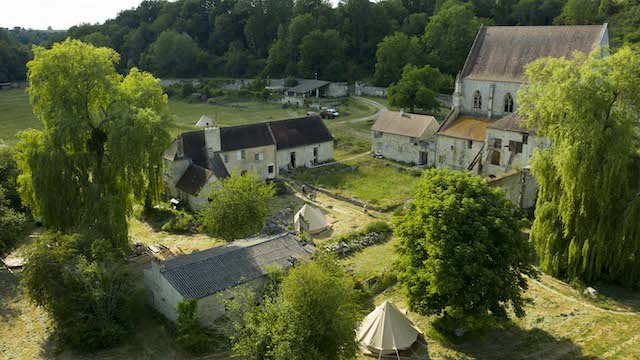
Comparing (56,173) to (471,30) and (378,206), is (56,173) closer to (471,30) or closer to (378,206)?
(378,206)

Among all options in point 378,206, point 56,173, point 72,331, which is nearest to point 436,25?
point 378,206

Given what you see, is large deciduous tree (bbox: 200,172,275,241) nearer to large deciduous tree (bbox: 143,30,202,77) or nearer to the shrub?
the shrub

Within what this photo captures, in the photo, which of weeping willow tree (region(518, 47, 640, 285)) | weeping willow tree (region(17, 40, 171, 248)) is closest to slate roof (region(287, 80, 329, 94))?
weeping willow tree (region(17, 40, 171, 248))

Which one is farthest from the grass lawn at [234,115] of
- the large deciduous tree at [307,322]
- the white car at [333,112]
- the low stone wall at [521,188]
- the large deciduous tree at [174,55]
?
the large deciduous tree at [307,322]

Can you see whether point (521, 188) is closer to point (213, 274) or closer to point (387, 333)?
point (387, 333)

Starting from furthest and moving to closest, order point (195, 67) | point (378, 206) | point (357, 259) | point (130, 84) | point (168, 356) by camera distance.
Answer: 1. point (195, 67)
2. point (378, 206)
3. point (130, 84)
4. point (357, 259)
5. point (168, 356)

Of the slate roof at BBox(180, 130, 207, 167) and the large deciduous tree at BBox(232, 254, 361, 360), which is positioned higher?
the slate roof at BBox(180, 130, 207, 167)

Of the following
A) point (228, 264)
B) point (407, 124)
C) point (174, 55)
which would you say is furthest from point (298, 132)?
point (174, 55)
